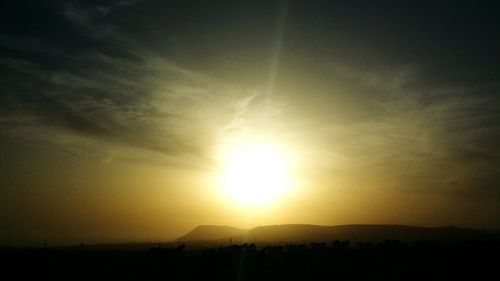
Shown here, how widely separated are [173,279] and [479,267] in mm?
30991

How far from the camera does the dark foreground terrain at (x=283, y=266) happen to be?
1446 inches

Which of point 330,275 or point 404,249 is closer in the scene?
point 330,275

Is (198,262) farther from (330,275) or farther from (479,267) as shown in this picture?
(479,267)

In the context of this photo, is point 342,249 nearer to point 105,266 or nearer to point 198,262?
point 198,262

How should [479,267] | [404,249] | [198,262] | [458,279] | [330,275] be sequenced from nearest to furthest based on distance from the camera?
[458,279]
[330,275]
[479,267]
[198,262]
[404,249]

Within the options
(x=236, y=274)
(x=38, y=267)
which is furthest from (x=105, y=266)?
(x=236, y=274)

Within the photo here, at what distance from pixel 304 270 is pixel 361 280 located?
699 cm

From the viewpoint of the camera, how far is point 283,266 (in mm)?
43406

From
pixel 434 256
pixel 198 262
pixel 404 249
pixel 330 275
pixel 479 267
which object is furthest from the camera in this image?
pixel 404 249

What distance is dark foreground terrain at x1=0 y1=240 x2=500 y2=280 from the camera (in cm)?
3672

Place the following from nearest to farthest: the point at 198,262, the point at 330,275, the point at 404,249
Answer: the point at 330,275, the point at 198,262, the point at 404,249

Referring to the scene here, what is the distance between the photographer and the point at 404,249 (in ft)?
178

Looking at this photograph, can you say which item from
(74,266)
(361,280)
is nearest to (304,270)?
(361,280)

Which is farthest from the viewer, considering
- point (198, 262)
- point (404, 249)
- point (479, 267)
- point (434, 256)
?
point (404, 249)
